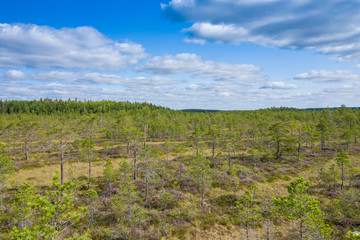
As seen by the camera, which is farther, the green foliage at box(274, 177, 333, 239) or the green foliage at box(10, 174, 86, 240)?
the green foliage at box(274, 177, 333, 239)

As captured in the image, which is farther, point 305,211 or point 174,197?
point 174,197

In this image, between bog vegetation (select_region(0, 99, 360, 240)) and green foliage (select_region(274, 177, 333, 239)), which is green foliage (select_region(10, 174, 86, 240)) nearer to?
bog vegetation (select_region(0, 99, 360, 240))

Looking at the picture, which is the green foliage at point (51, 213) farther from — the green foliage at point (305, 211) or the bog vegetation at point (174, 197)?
the green foliage at point (305, 211)

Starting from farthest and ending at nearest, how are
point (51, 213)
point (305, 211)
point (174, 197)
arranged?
point (174, 197) < point (305, 211) < point (51, 213)

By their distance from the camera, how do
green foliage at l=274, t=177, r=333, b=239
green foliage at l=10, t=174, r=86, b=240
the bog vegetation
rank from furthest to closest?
the bog vegetation
green foliage at l=274, t=177, r=333, b=239
green foliage at l=10, t=174, r=86, b=240

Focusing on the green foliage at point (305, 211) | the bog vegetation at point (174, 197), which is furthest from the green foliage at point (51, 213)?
the green foliage at point (305, 211)

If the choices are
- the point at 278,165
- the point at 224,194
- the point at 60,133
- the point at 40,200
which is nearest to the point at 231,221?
the point at 224,194

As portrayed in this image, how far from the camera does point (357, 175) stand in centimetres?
3559

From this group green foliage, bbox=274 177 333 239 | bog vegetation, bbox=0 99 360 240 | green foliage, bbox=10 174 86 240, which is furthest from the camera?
bog vegetation, bbox=0 99 360 240

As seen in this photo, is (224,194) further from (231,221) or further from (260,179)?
(260,179)

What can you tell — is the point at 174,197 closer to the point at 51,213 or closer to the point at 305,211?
the point at 305,211

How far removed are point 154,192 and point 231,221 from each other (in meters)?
12.2

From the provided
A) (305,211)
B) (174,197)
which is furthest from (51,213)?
(174,197)

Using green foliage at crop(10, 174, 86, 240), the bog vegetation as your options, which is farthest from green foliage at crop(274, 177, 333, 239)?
green foliage at crop(10, 174, 86, 240)
